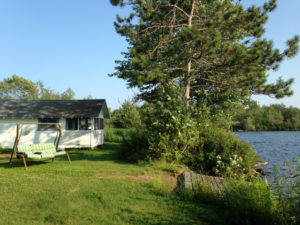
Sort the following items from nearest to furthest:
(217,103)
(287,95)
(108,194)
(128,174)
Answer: (108,194)
(128,174)
(287,95)
(217,103)

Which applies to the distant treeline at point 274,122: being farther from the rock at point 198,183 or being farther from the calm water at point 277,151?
the rock at point 198,183

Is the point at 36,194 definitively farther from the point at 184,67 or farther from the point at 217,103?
the point at 217,103

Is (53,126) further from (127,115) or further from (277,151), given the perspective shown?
(277,151)

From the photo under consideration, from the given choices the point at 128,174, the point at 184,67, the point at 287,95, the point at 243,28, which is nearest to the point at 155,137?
the point at 128,174

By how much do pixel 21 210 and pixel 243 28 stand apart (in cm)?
1285

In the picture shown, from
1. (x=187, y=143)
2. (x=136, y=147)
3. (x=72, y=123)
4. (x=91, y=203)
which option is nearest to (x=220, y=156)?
(x=187, y=143)

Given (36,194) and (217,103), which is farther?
(217,103)

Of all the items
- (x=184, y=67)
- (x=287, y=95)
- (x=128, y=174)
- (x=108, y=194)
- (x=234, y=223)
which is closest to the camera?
(x=234, y=223)

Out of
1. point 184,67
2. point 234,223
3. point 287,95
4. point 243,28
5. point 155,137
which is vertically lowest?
point 234,223

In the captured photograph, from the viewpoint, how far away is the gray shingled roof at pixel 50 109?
58.4ft

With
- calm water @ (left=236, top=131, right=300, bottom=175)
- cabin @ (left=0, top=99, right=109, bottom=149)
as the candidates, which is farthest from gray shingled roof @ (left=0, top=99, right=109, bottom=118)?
calm water @ (left=236, top=131, right=300, bottom=175)

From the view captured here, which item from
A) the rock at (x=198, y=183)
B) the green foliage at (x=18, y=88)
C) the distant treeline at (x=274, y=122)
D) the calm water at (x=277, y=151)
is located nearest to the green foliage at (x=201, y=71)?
the rock at (x=198, y=183)

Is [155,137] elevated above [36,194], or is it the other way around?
[155,137]

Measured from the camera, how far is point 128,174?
7207mm
